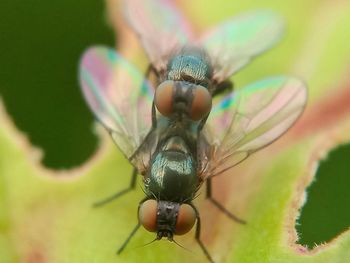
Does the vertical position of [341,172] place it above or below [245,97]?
below

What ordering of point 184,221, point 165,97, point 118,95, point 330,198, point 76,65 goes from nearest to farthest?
1. point 184,221
2. point 165,97
3. point 118,95
4. point 330,198
5. point 76,65

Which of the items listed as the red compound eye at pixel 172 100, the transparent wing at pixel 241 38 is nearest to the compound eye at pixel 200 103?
the red compound eye at pixel 172 100

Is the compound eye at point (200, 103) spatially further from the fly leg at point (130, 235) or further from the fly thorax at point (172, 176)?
the fly leg at point (130, 235)

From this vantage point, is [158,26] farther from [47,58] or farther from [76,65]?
[47,58]

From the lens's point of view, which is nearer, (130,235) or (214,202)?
(130,235)

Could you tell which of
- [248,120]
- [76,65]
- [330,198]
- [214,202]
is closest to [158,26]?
[76,65]

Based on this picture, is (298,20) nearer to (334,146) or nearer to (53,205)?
(334,146)

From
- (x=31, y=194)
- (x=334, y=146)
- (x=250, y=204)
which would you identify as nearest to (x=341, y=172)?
(x=334, y=146)
